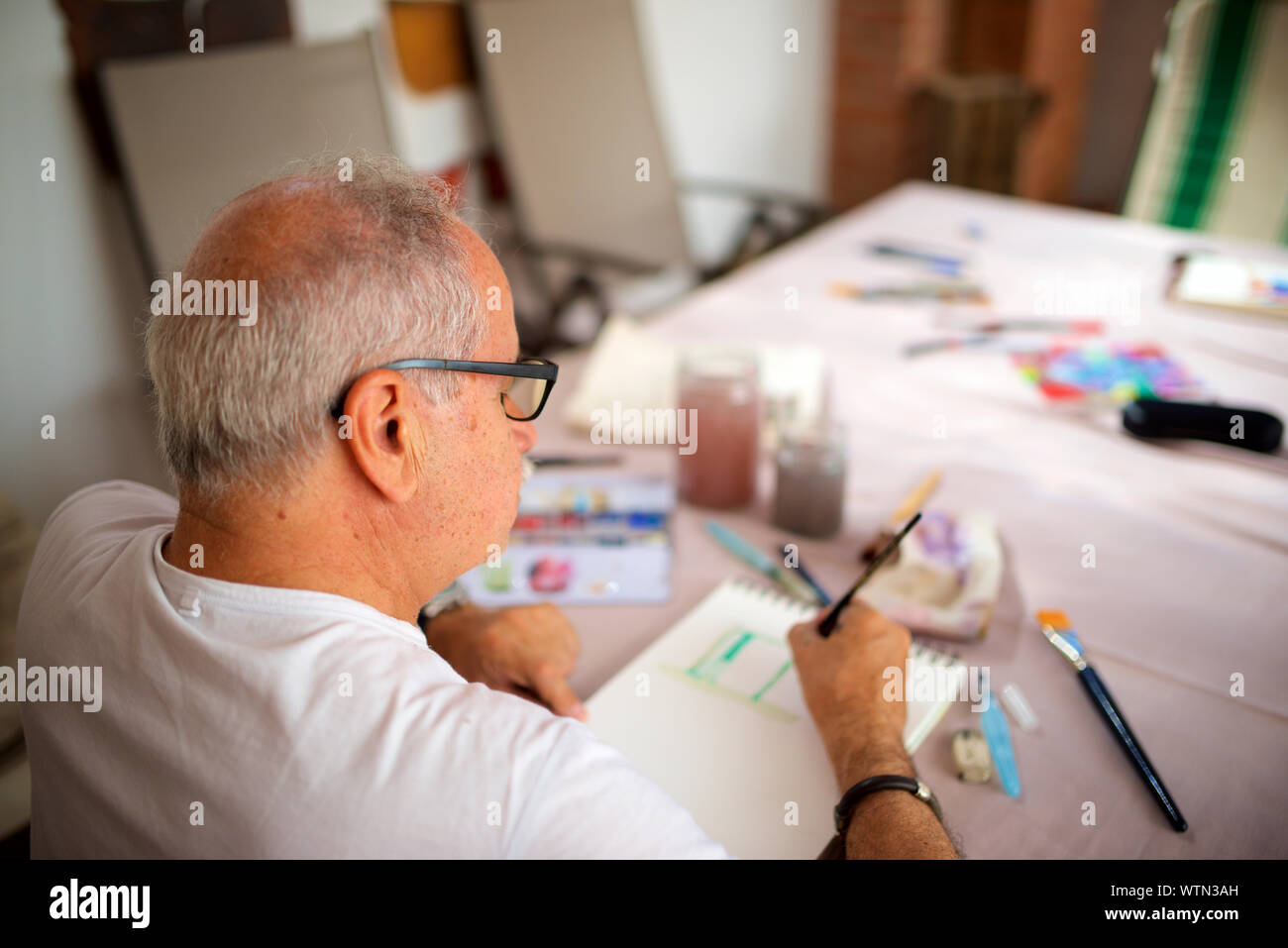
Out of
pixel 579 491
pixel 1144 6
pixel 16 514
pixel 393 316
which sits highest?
pixel 1144 6

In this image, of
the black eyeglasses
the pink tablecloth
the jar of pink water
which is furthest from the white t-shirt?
the jar of pink water

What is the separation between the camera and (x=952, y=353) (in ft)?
5.55

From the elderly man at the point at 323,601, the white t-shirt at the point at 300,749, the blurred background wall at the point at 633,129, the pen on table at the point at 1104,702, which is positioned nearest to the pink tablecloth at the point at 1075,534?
the pen on table at the point at 1104,702

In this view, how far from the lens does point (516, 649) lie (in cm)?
102

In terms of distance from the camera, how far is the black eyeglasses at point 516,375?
72 cm

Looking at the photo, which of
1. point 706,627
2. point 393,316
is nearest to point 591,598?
point 706,627

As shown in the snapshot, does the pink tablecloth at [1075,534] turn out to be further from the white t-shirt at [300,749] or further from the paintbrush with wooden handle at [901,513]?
the white t-shirt at [300,749]

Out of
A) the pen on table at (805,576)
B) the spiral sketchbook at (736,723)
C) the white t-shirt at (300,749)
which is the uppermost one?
the white t-shirt at (300,749)

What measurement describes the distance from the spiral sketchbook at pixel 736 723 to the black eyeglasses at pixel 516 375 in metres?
0.30

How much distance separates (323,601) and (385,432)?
5.1 inches

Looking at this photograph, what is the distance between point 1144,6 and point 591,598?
4.16 metres

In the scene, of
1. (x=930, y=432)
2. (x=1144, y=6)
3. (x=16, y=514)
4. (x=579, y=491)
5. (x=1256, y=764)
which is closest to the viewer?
(x=1256, y=764)

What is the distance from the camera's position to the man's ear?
70 cm
